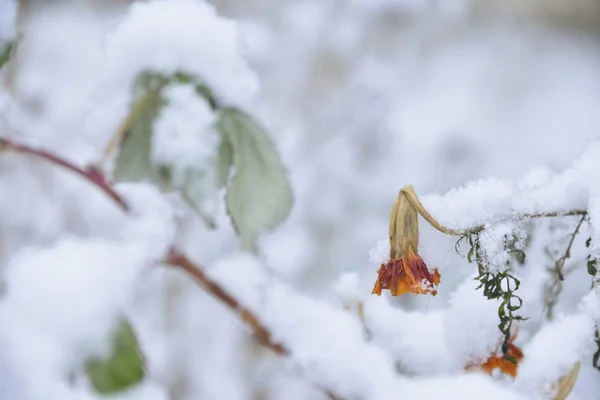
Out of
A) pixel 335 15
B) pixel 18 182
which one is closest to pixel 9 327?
pixel 18 182

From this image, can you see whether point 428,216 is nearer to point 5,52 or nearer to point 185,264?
point 185,264

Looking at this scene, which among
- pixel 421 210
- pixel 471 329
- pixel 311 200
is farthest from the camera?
pixel 311 200

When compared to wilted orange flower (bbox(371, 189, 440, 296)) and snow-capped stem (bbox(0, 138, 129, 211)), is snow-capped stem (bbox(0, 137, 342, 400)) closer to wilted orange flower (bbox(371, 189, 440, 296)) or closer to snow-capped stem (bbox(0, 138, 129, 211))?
snow-capped stem (bbox(0, 138, 129, 211))

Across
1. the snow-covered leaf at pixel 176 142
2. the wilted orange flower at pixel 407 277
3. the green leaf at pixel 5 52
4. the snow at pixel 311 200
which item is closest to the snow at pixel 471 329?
the snow at pixel 311 200

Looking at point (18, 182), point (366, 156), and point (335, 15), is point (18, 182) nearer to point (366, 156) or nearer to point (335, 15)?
point (366, 156)

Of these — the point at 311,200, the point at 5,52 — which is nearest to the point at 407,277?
the point at 5,52

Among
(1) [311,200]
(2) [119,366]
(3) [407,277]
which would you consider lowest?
(2) [119,366]
